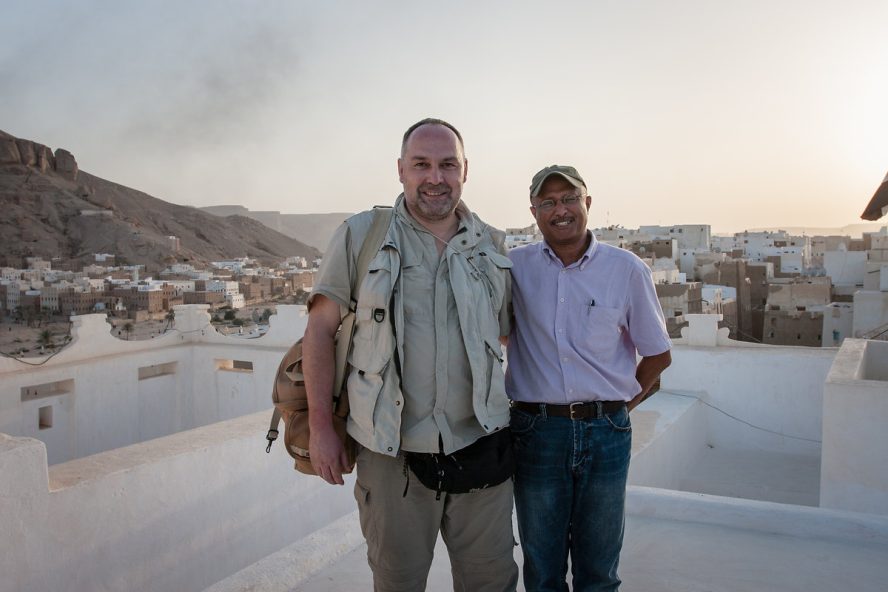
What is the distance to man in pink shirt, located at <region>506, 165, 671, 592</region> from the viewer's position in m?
2.12

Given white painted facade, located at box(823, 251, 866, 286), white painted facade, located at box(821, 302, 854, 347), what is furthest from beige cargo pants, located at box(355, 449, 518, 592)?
white painted facade, located at box(823, 251, 866, 286)

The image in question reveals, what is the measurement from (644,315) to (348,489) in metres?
4.04

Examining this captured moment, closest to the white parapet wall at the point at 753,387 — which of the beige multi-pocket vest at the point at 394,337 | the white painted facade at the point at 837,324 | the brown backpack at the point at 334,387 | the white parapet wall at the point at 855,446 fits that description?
the white parapet wall at the point at 855,446

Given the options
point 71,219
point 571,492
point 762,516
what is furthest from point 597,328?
point 71,219

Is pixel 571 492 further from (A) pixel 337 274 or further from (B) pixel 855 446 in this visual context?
(B) pixel 855 446

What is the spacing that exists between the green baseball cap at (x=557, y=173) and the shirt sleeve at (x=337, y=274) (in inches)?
26.2

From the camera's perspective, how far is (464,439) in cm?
192

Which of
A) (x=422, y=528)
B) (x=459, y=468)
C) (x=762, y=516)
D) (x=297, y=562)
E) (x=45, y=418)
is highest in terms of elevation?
(x=459, y=468)

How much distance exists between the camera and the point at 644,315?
2211 millimetres

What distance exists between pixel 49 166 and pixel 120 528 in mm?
77946

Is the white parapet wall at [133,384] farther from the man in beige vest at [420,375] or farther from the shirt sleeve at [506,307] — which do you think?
the shirt sleeve at [506,307]

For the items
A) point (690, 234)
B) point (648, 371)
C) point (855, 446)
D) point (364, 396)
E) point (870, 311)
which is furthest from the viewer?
point (690, 234)

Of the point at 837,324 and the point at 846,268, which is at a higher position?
the point at 846,268

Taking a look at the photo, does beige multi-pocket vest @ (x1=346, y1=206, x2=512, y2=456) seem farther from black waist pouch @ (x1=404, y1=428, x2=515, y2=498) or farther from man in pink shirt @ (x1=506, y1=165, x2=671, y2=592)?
man in pink shirt @ (x1=506, y1=165, x2=671, y2=592)
